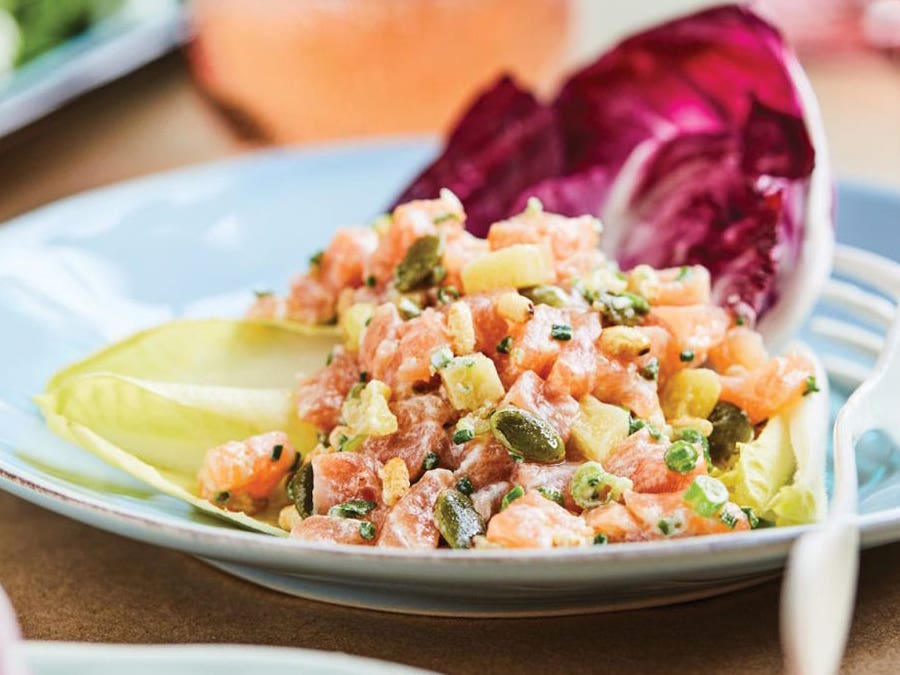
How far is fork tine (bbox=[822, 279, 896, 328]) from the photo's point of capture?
252cm

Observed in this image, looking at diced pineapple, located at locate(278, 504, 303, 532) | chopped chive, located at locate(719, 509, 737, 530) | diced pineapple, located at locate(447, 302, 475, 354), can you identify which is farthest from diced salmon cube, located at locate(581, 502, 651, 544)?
diced pineapple, located at locate(278, 504, 303, 532)

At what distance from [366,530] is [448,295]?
0.53 metres

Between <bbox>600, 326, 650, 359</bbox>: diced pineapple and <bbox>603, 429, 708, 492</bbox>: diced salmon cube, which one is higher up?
<bbox>600, 326, 650, 359</bbox>: diced pineapple

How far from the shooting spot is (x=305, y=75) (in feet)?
13.7

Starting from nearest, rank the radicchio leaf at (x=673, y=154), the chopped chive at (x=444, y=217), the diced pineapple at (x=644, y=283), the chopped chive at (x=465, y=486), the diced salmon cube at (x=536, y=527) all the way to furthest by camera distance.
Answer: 1. the diced salmon cube at (x=536, y=527)
2. the chopped chive at (x=465, y=486)
3. the diced pineapple at (x=644, y=283)
4. the chopped chive at (x=444, y=217)
5. the radicchio leaf at (x=673, y=154)

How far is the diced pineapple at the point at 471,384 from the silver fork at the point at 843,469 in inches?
21.7

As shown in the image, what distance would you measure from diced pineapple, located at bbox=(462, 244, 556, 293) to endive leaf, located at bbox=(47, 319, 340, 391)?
47 centimetres

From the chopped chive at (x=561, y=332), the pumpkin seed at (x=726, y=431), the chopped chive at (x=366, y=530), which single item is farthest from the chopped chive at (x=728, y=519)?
the chopped chive at (x=366, y=530)

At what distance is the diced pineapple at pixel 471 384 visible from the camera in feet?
6.42

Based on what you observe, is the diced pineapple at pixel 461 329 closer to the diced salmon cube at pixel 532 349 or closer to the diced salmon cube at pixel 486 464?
the diced salmon cube at pixel 532 349

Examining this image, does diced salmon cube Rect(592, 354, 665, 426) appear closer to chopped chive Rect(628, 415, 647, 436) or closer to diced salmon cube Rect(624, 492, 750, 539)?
chopped chive Rect(628, 415, 647, 436)

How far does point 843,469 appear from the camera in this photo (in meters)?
1.76

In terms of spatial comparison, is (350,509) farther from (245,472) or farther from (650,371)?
(650,371)

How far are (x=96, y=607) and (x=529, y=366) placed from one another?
84 cm
